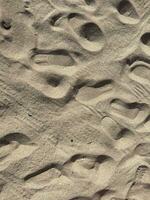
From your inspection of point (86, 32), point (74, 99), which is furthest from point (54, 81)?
point (86, 32)

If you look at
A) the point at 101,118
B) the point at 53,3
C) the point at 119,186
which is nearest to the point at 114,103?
the point at 101,118

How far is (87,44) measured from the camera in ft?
6.87

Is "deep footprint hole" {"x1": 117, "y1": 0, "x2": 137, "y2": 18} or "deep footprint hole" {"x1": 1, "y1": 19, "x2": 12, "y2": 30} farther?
"deep footprint hole" {"x1": 117, "y1": 0, "x2": 137, "y2": 18}

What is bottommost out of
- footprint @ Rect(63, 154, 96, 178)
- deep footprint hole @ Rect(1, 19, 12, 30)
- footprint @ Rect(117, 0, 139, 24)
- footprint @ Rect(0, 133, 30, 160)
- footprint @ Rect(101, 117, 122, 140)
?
footprint @ Rect(63, 154, 96, 178)

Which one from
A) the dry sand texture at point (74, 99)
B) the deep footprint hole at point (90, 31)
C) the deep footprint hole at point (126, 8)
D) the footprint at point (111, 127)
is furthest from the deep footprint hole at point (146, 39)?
the footprint at point (111, 127)

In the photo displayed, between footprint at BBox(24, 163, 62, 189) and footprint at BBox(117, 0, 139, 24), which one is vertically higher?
footprint at BBox(117, 0, 139, 24)

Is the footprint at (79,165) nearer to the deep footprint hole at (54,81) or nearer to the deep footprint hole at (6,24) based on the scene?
the deep footprint hole at (54,81)

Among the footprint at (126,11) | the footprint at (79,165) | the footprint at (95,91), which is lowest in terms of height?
the footprint at (79,165)

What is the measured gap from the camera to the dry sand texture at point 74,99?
204cm

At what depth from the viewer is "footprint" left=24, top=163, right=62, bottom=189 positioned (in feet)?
6.84

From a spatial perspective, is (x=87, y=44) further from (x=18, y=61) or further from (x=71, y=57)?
(x=18, y=61)

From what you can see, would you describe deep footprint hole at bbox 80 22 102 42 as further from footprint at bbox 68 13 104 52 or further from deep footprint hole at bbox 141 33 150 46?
deep footprint hole at bbox 141 33 150 46

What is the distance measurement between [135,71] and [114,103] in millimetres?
179

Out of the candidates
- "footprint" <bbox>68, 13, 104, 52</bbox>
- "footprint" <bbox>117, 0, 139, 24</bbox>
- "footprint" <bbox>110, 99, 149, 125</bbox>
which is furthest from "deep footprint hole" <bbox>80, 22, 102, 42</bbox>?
"footprint" <bbox>110, 99, 149, 125</bbox>
